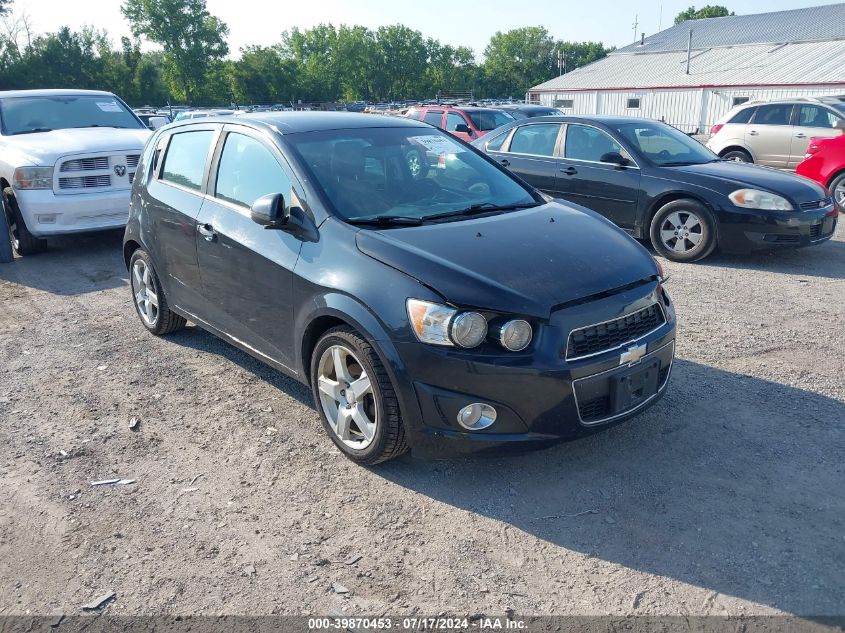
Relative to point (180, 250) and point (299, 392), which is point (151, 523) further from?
point (180, 250)

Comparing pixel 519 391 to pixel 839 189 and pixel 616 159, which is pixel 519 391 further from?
pixel 839 189

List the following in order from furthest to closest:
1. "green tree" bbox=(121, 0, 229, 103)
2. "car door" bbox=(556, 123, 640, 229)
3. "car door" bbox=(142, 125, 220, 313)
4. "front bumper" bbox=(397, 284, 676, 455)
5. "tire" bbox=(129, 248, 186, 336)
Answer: "green tree" bbox=(121, 0, 229, 103), "car door" bbox=(556, 123, 640, 229), "tire" bbox=(129, 248, 186, 336), "car door" bbox=(142, 125, 220, 313), "front bumper" bbox=(397, 284, 676, 455)

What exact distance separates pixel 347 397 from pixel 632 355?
1463 millimetres

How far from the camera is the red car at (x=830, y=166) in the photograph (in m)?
10.4

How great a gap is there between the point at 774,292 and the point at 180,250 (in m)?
5.26

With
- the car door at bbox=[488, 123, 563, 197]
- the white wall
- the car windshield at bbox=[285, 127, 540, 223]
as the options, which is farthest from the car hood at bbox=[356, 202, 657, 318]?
the white wall

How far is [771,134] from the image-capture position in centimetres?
1373

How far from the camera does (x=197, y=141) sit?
5.15m

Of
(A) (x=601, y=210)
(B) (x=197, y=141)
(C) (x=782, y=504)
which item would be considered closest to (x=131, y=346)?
(B) (x=197, y=141)

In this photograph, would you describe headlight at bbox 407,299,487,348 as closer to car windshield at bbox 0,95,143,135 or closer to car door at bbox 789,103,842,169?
car windshield at bbox 0,95,143,135

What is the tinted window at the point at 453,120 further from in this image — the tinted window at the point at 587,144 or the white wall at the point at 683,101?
the white wall at the point at 683,101

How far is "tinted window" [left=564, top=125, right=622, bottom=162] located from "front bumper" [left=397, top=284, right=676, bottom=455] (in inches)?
221

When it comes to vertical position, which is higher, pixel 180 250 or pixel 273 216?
pixel 273 216

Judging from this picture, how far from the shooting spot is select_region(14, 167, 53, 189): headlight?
8523mm
